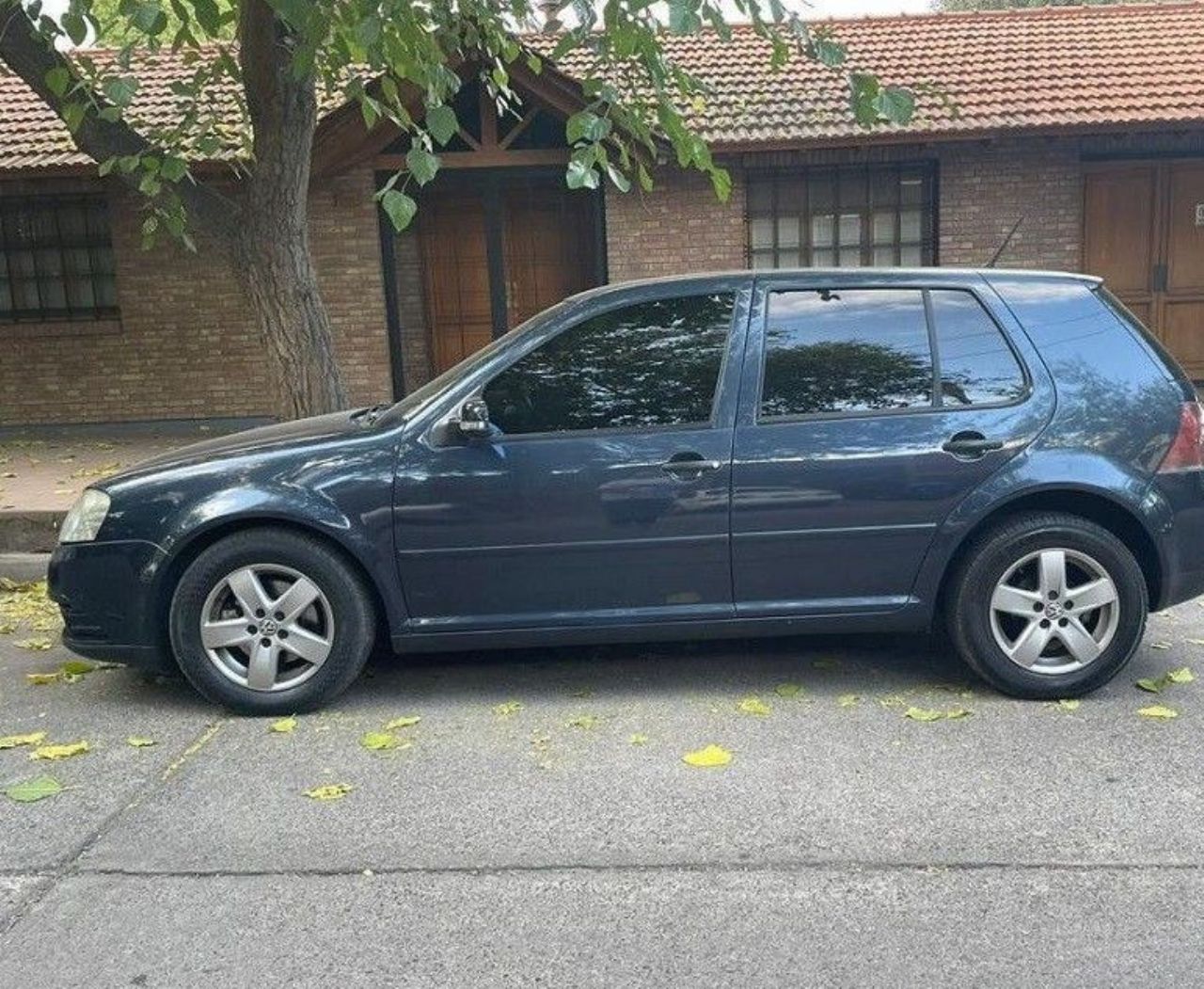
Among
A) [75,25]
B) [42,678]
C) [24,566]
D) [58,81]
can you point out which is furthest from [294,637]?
[24,566]

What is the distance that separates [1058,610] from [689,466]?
5.06 feet

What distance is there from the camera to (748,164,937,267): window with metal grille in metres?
11.8

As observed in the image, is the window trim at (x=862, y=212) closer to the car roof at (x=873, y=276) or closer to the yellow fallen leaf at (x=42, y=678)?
the car roof at (x=873, y=276)

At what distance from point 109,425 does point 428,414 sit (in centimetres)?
922

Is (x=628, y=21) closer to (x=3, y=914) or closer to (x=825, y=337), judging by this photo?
(x=825, y=337)

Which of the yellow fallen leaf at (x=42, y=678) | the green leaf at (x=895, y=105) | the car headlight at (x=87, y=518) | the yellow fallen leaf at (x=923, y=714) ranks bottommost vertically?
the yellow fallen leaf at (x=42, y=678)

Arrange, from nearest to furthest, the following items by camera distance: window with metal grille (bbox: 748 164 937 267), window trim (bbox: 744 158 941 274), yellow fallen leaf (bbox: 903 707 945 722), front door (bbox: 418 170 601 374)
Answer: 1. yellow fallen leaf (bbox: 903 707 945 722)
2. window trim (bbox: 744 158 941 274)
3. window with metal grille (bbox: 748 164 937 267)
4. front door (bbox: 418 170 601 374)

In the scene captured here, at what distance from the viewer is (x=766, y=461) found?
4176 mm

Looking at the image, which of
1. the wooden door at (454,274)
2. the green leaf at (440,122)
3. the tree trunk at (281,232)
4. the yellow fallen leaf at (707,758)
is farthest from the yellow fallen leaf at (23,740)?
the wooden door at (454,274)

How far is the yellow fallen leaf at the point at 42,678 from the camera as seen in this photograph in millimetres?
4797

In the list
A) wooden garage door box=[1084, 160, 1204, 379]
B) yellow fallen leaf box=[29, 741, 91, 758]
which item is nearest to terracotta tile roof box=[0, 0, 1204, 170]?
wooden garage door box=[1084, 160, 1204, 379]

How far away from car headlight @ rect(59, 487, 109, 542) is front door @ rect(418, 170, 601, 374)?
7778mm

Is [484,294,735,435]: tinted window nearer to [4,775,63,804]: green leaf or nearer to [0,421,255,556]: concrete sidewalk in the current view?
→ [4,775,63,804]: green leaf

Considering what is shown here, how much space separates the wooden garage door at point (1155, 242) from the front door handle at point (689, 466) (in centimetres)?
959
